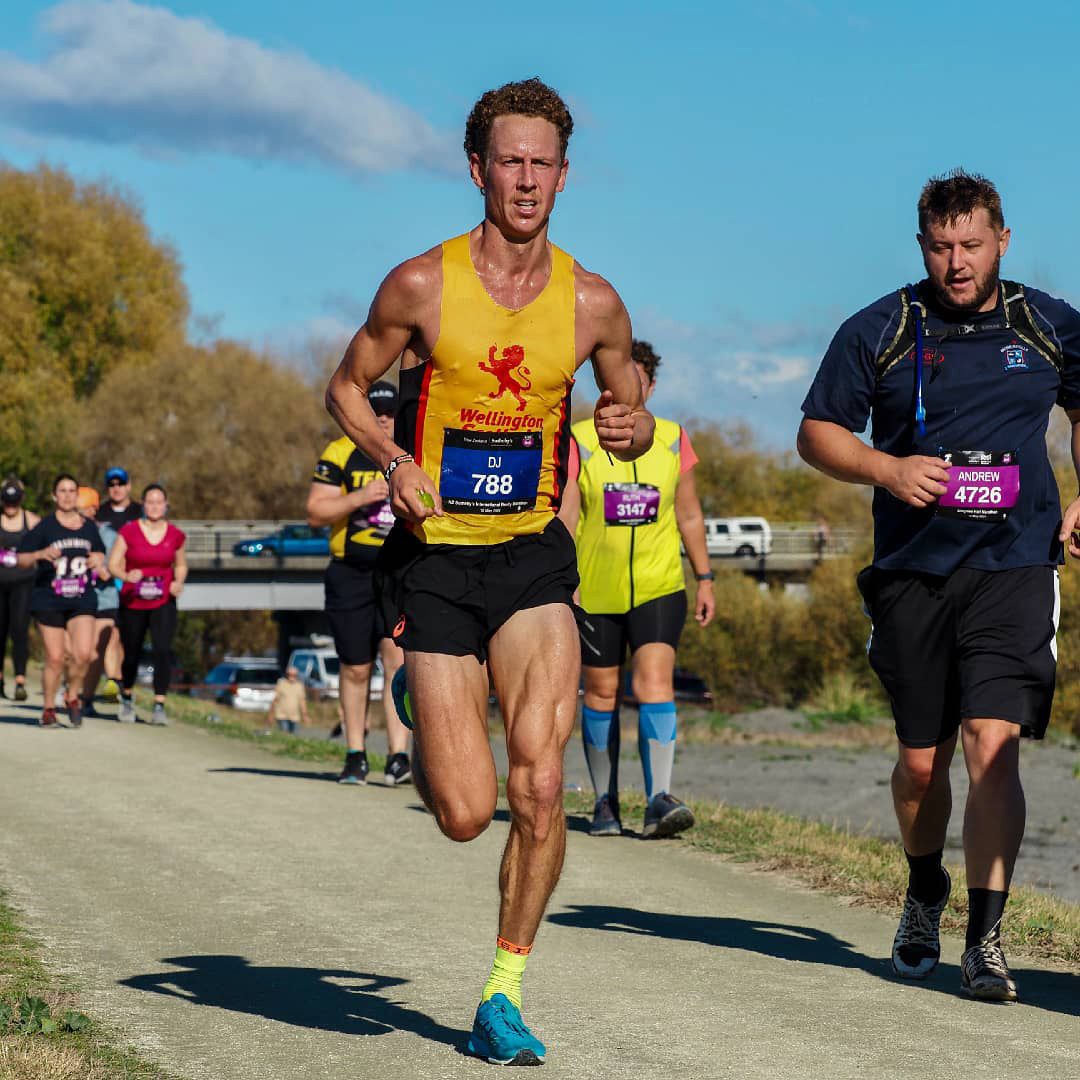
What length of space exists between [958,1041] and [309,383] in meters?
70.9

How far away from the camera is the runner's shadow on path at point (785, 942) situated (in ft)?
21.2

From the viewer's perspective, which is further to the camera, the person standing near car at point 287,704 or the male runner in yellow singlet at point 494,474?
the person standing near car at point 287,704

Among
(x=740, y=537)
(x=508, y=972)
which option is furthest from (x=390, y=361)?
(x=740, y=537)

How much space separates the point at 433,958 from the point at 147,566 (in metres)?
11.8

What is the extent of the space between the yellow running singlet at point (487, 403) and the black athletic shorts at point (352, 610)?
697 centimetres

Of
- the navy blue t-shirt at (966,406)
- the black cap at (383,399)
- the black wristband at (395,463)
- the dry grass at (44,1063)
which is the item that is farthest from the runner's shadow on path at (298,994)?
the black cap at (383,399)

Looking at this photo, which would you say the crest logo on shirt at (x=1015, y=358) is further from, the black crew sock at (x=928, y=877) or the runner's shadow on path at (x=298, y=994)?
the runner's shadow on path at (x=298, y=994)

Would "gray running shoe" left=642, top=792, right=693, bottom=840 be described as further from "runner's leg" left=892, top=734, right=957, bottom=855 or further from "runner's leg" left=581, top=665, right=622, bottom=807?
"runner's leg" left=892, top=734, right=957, bottom=855

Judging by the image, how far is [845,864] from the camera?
9062mm

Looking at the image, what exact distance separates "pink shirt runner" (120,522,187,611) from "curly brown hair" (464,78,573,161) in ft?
41.3

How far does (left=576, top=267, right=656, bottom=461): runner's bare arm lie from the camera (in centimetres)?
580

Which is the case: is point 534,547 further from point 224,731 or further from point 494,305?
point 224,731

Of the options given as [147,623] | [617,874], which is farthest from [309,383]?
[617,874]

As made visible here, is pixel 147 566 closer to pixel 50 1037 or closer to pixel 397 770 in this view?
pixel 397 770
